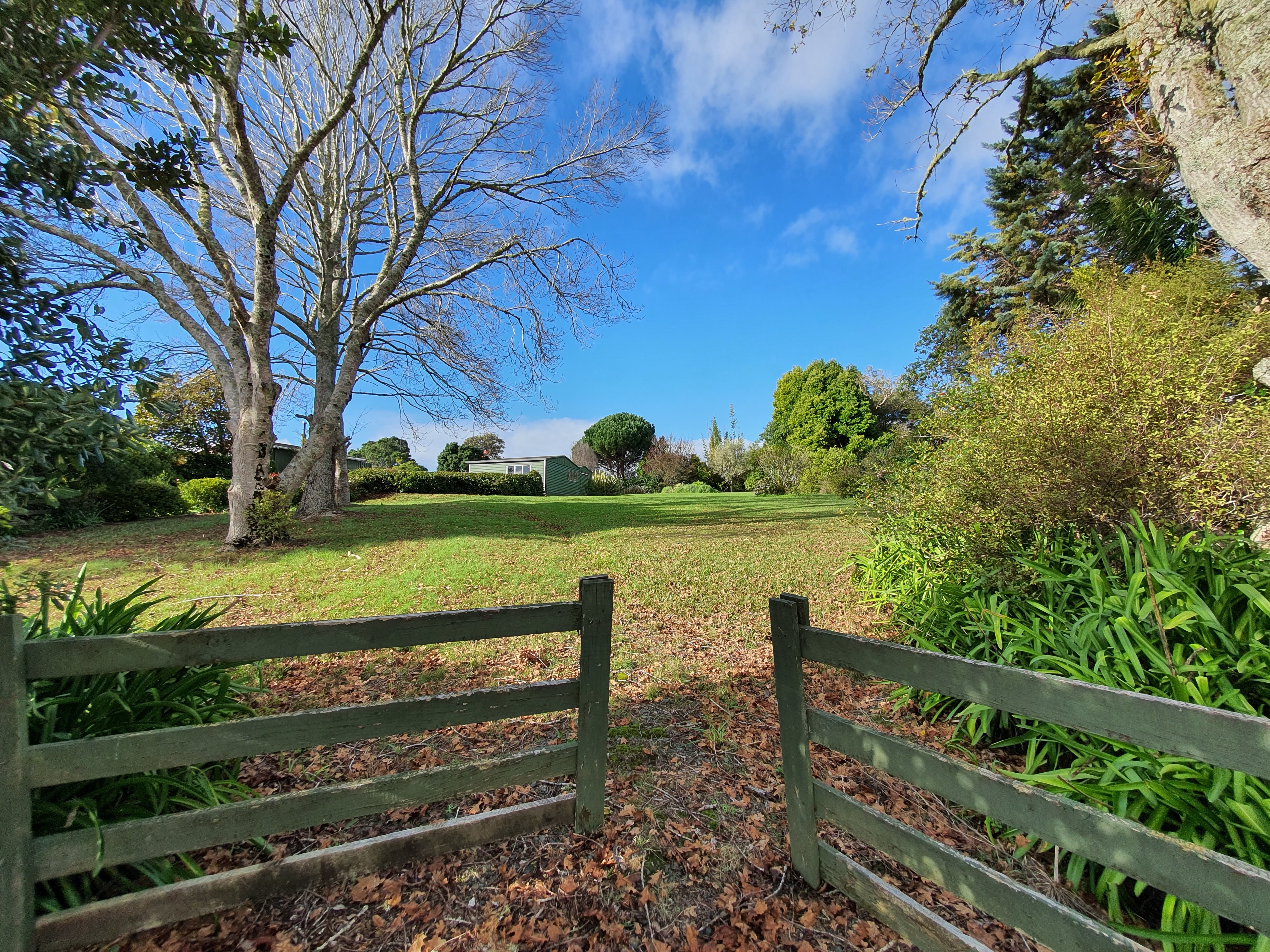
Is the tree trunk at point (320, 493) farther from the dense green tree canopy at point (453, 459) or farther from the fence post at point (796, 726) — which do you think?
the dense green tree canopy at point (453, 459)

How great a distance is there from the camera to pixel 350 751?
3170 mm

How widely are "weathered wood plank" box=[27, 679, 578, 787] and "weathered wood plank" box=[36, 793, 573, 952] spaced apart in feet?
1.48

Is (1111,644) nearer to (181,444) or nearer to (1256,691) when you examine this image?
(1256,691)

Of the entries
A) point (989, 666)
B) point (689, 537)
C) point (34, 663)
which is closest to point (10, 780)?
point (34, 663)

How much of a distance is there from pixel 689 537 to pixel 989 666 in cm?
1028

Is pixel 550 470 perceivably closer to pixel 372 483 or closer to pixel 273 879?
pixel 372 483

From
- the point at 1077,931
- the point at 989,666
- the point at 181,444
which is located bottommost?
the point at 1077,931

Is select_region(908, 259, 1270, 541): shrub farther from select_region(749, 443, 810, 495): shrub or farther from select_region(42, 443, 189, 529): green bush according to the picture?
select_region(749, 443, 810, 495): shrub

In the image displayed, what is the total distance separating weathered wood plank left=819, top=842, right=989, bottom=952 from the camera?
1.68 metres

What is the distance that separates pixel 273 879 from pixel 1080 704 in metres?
2.83

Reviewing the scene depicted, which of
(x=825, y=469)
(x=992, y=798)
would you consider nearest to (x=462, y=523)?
(x=992, y=798)

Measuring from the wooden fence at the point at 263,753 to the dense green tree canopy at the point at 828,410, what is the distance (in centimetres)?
2916

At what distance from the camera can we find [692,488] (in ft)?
110

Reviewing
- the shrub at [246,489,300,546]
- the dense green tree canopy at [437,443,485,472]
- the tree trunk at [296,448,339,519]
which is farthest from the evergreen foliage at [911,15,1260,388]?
the dense green tree canopy at [437,443,485,472]
